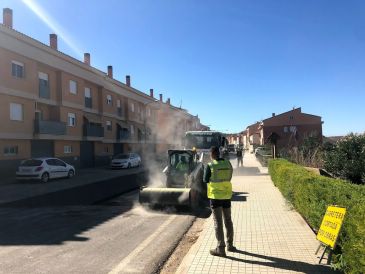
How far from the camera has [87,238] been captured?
883cm

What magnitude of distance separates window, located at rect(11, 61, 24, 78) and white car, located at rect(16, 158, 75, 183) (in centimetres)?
675

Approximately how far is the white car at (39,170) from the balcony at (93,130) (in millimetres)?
12162

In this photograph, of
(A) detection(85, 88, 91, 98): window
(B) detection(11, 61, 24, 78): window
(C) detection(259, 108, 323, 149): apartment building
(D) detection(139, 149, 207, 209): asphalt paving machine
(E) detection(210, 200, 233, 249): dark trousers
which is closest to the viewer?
(E) detection(210, 200, 233, 249): dark trousers

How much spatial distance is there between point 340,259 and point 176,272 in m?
2.29

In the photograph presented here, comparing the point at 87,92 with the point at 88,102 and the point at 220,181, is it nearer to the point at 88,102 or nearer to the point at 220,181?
the point at 88,102

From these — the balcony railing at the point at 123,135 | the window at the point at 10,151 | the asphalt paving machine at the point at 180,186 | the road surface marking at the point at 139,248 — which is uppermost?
the balcony railing at the point at 123,135

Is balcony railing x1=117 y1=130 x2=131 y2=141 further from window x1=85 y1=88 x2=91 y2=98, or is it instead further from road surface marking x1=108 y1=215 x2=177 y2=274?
road surface marking x1=108 y1=215 x2=177 y2=274

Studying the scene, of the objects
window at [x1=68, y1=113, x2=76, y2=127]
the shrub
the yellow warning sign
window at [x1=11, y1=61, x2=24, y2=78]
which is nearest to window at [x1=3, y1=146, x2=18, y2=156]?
window at [x1=11, y1=61, x2=24, y2=78]

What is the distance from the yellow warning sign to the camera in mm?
5406

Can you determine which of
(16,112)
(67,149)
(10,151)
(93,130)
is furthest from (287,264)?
(93,130)

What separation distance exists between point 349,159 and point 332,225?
11.3 m

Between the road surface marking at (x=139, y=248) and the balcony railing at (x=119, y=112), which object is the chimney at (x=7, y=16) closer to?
the balcony railing at (x=119, y=112)

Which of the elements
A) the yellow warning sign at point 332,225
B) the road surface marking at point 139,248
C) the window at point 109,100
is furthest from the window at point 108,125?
the yellow warning sign at point 332,225

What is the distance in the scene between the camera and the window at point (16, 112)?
28075 millimetres
